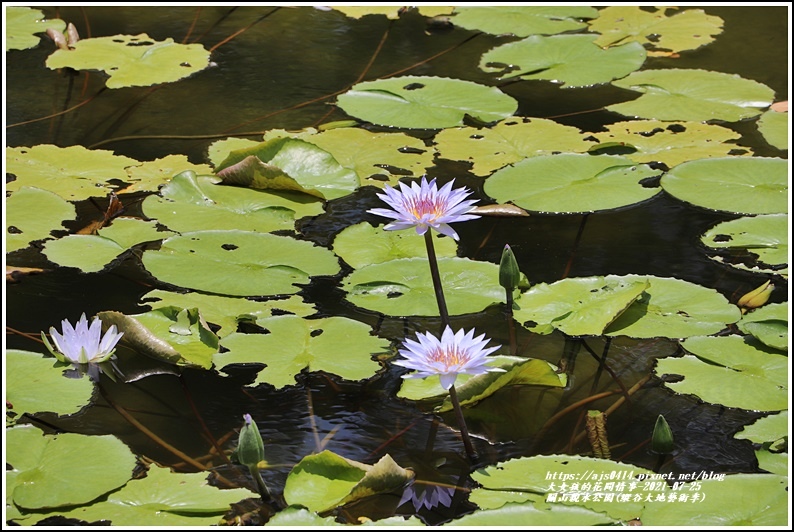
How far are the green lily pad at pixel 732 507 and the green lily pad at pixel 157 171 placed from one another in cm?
219

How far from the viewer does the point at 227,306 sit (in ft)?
8.46

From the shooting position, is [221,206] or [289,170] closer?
[221,206]

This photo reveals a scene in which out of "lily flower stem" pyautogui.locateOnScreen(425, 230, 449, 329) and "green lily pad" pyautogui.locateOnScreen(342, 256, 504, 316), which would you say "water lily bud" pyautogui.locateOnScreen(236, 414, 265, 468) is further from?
"green lily pad" pyautogui.locateOnScreen(342, 256, 504, 316)

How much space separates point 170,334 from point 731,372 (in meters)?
1.50

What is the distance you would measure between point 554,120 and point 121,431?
8.17ft

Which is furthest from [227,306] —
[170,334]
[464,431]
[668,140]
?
[668,140]

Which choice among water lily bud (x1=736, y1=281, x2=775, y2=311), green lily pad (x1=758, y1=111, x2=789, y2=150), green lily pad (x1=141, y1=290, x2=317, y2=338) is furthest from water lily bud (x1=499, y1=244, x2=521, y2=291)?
green lily pad (x1=758, y1=111, x2=789, y2=150)

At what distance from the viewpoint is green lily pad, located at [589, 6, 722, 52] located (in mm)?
4824

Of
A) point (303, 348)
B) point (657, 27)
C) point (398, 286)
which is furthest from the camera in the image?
point (657, 27)

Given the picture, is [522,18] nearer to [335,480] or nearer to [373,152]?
[373,152]

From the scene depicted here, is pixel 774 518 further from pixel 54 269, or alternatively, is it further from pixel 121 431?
pixel 54 269

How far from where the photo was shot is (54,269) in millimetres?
2822

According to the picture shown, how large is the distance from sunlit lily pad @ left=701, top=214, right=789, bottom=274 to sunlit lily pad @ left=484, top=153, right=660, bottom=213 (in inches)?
12.6

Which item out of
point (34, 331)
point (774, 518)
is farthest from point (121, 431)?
point (774, 518)
